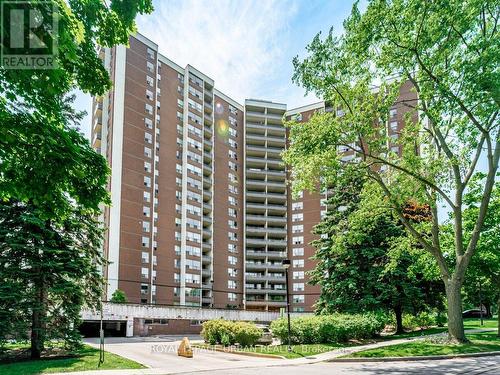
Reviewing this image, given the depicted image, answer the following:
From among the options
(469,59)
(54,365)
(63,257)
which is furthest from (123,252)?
(469,59)

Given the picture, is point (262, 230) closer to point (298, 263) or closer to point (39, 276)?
point (298, 263)

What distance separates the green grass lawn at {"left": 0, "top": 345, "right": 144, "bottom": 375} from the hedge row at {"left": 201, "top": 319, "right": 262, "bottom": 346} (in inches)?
315

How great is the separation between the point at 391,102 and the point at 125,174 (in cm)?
4615

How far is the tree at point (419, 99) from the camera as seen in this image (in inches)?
762

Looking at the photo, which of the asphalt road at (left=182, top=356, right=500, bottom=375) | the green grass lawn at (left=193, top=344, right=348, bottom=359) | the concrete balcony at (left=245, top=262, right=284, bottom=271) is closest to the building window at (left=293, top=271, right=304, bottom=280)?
the concrete balcony at (left=245, top=262, right=284, bottom=271)

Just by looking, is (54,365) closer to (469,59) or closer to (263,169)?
(469,59)

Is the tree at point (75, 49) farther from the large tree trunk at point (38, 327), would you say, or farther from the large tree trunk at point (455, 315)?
the large tree trunk at point (455, 315)

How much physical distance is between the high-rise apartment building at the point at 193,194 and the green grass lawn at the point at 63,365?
38.0 metres

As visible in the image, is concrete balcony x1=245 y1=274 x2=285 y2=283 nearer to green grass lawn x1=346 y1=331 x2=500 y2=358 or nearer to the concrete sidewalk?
the concrete sidewalk

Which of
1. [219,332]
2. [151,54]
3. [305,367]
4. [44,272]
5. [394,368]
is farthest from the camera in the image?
[151,54]

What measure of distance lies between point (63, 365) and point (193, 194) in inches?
2175

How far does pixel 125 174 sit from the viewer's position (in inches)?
2402

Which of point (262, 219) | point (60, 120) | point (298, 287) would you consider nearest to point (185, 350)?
point (60, 120)

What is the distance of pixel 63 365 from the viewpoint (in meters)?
17.0
